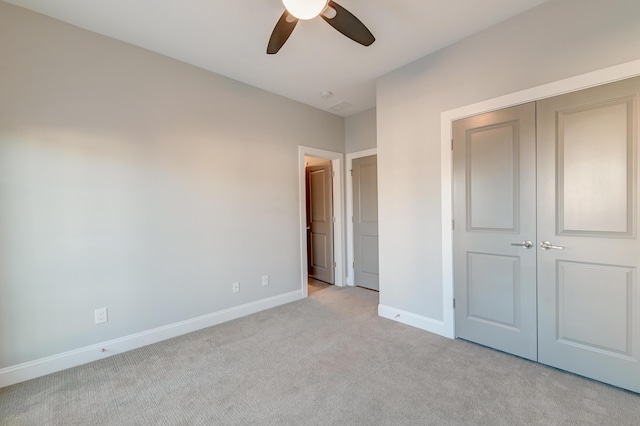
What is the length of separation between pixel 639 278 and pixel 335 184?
11.0 feet

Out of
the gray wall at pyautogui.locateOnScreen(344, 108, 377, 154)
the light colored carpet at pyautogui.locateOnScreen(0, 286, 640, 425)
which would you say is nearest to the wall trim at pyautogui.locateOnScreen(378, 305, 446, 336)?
the light colored carpet at pyautogui.locateOnScreen(0, 286, 640, 425)

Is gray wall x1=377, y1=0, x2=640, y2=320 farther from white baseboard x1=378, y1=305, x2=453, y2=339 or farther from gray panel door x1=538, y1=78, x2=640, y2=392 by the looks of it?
gray panel door x1=538, y1=78, x2=640, y2=392

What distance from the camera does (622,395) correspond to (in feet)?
5.82

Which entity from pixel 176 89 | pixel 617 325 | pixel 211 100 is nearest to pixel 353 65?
pixel 211 100

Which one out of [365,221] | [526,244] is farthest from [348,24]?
[365,221]

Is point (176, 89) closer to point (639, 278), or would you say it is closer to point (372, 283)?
point (372, 283)

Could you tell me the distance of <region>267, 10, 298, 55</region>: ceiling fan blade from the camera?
Answer: 5.63ft

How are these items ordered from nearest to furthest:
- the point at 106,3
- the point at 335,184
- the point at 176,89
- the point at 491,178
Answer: the point at 106,3, the point at 491,178, the point at 176,89, the point at 335,184

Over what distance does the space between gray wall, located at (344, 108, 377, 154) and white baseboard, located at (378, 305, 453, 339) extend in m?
2.33

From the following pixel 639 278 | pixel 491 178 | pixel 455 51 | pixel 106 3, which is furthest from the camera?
pixel 455 51

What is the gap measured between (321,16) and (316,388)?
247 centimetres

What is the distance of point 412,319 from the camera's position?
2.90m

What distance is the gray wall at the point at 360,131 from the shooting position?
4090 millimetres

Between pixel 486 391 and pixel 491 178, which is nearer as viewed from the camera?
pixel 486 391
